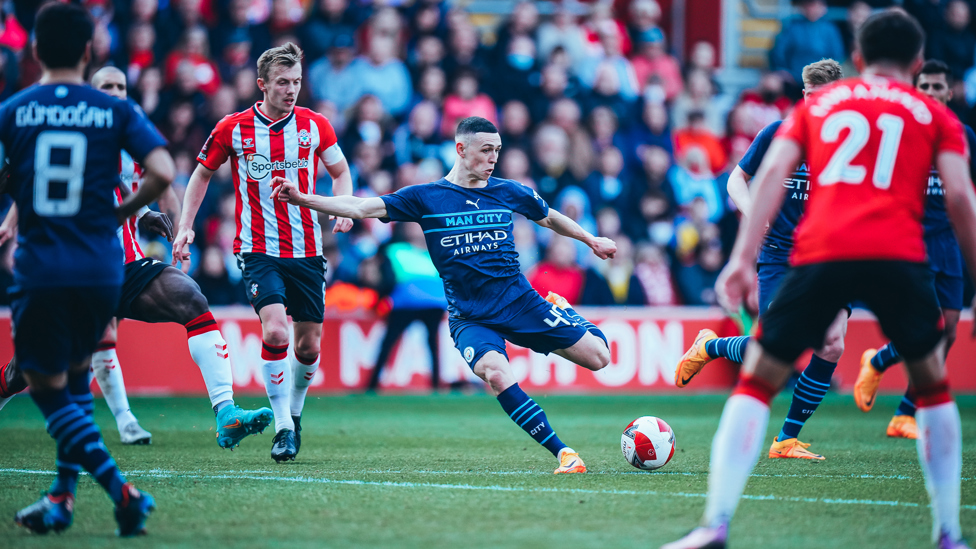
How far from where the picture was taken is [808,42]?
16.6m

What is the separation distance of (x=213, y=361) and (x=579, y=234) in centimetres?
237

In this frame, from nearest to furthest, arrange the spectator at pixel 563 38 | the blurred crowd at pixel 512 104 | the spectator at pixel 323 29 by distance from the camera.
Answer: the blurred crowd at pixel 512 104
the spectator at pixel 323 29
the spectator at pixel 563 38

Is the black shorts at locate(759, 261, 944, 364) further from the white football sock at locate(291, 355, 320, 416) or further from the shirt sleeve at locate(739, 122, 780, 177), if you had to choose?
the white football sock at locate(291, 355, 320, 416)

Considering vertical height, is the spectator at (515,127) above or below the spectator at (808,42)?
below

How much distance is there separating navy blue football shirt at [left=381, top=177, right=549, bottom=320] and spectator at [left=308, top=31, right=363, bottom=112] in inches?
343

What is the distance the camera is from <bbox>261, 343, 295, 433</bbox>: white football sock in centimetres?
684

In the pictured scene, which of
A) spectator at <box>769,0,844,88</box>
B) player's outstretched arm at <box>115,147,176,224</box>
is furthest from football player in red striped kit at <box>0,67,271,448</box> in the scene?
spectator at <box>769,0,844,88</box>

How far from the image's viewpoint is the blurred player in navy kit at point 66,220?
4.20 meters

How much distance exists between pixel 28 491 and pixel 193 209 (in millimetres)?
2214

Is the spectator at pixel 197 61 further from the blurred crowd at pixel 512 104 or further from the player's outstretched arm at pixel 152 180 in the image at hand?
the player's outstretched arm at pixel 152 180

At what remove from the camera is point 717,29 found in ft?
62.4

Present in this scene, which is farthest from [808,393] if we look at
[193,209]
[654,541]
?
[193,209]

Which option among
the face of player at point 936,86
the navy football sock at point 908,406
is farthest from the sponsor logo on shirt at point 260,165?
the navy football sock at point 908,406

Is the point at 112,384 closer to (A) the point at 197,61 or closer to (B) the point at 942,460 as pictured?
(B) the point at 942,460
